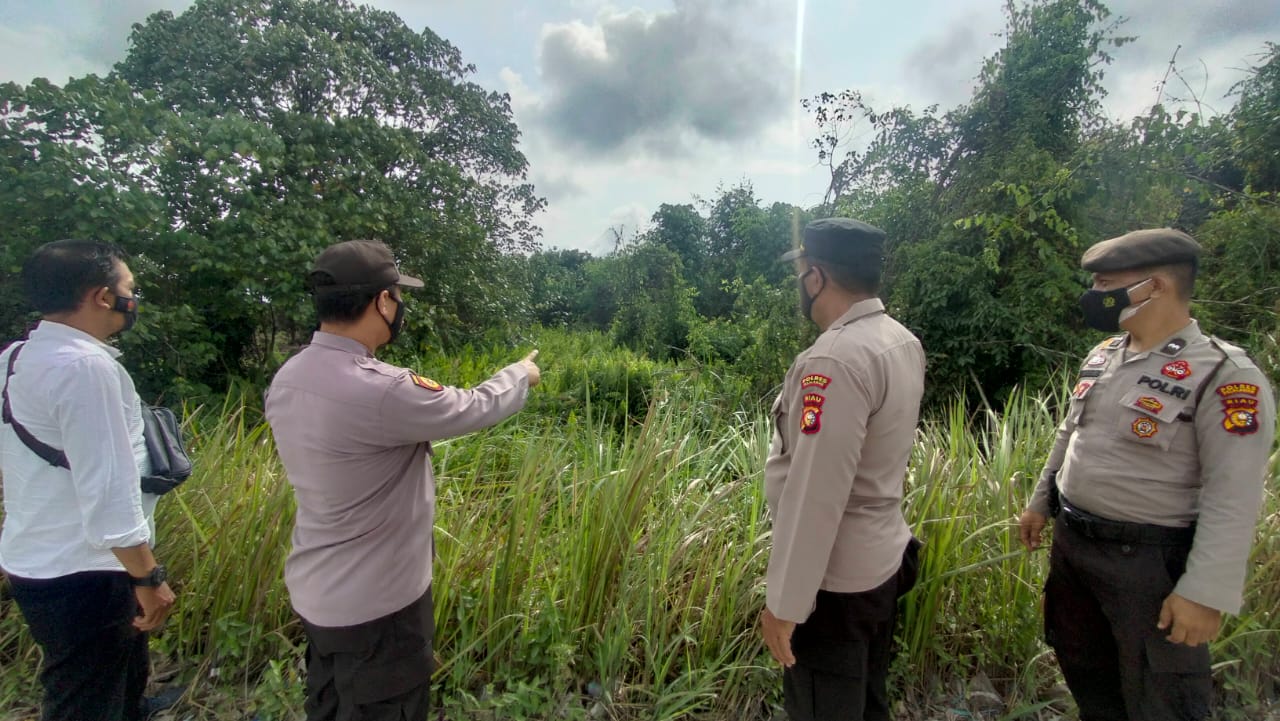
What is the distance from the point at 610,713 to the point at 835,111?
6.89m

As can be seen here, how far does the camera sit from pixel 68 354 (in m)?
1.54

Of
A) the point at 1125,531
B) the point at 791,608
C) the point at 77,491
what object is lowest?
the point at 791,608

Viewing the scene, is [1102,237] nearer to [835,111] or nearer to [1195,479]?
[835,111]

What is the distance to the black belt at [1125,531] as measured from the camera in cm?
153

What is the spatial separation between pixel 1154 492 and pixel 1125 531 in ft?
0.42

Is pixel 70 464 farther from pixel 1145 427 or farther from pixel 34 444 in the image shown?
pixel 1145 427

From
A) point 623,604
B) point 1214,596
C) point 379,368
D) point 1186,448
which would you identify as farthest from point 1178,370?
point 379,368

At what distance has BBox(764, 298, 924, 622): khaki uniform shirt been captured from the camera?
1.33 m

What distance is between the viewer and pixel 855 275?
1.50 metres

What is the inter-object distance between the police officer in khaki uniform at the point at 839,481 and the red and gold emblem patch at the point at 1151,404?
1.98ft

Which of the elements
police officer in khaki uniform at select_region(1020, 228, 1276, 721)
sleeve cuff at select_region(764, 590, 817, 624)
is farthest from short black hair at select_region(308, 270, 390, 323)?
police officer in khaki uniform at select_region(1020, 228, 1276, 721)

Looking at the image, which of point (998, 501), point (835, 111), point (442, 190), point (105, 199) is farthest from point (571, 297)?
point (998, 501)

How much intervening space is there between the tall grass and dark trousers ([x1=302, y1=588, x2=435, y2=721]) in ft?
1.35

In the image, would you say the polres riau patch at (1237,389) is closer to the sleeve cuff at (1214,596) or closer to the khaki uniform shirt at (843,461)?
the sleeve cuff at (1214,596)
